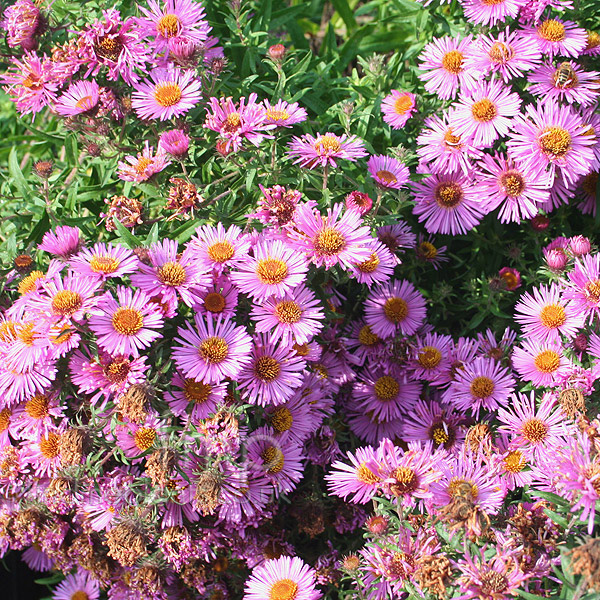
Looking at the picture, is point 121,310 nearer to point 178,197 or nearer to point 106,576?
point 178,197

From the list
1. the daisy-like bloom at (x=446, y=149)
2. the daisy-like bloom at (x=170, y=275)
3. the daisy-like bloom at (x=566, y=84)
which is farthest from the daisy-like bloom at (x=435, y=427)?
the daisy-like bloom at (x=566, y=84)

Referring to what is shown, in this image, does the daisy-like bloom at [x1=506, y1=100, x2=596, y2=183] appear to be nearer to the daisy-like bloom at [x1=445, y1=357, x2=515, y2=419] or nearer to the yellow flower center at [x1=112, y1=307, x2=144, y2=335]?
the daisy-like bloom at [x1=445, y1=357, x2=515, y2=419]

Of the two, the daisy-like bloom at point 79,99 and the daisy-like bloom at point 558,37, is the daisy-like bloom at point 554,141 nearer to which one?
the daisy-like bloom at point 558,37

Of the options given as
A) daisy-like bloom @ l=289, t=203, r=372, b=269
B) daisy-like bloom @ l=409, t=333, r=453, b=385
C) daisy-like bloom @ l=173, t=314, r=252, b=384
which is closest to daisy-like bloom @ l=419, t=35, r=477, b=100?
daisy-like bloom @ l=289, t=203, r=372, b=269

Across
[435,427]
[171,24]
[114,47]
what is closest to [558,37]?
[171,24]

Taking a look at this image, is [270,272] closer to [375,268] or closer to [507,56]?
[375,268]

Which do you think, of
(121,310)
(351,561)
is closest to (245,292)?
(121,310)
